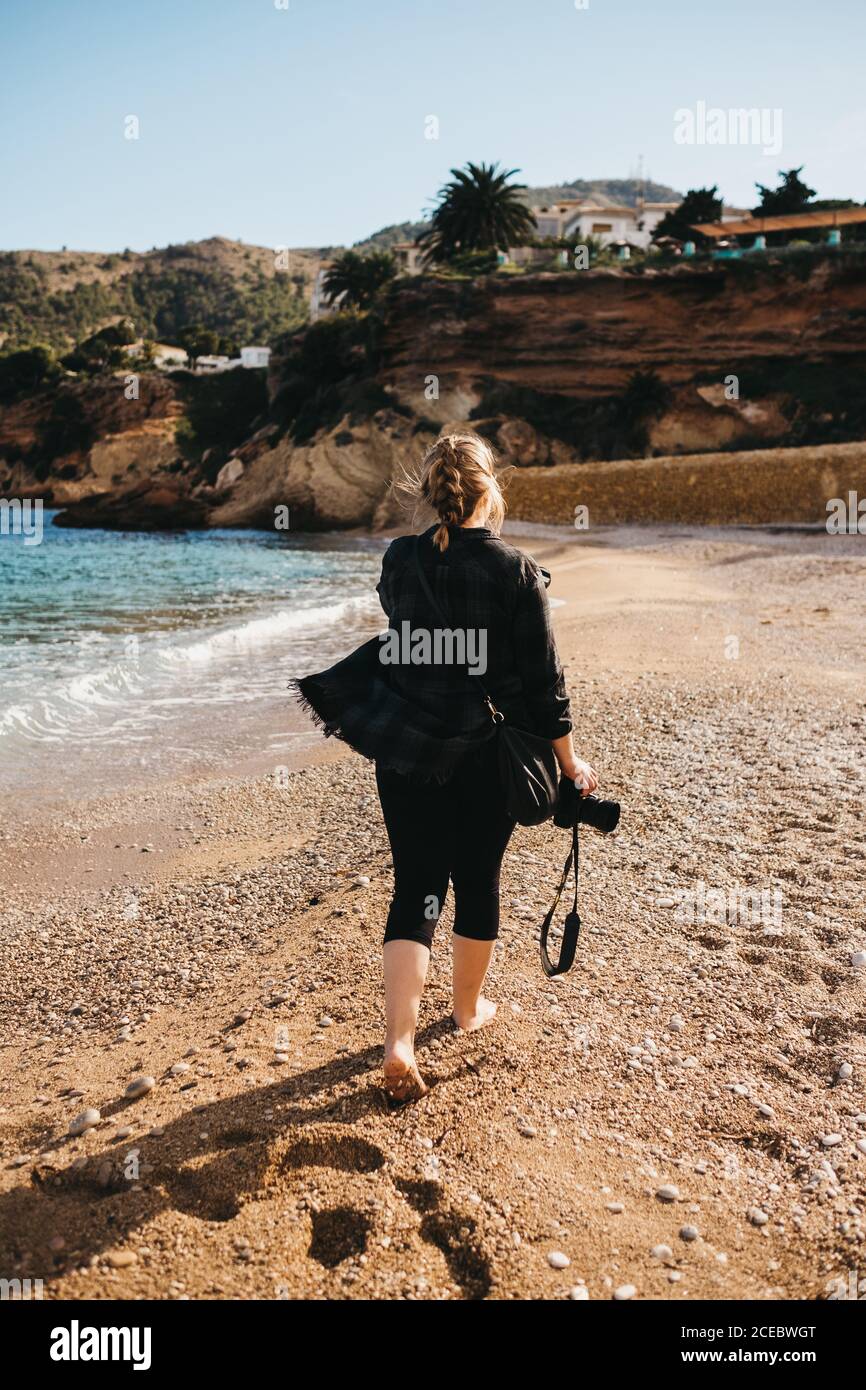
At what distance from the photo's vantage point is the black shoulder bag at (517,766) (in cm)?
273

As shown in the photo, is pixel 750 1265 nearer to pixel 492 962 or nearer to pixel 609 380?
pixel 492 962

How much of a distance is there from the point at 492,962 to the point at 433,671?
4.66 feet

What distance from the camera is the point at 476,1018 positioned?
3.20m

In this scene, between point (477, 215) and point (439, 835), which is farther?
point (477, 215)

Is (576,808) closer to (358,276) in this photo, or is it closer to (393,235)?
(358,276)

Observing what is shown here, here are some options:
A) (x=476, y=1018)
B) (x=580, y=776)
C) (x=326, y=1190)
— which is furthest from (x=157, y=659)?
(x=326, y=1190)

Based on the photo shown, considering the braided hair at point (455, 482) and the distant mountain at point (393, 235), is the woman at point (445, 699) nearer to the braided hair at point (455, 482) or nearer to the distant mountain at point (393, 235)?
the braided hair at point (455, 482)

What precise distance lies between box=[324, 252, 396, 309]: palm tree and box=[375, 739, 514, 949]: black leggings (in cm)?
5016

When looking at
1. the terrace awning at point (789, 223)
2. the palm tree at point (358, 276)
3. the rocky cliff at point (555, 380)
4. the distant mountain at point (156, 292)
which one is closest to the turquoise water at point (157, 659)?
the rocky cliff at point (555, 380)

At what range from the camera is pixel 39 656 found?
37.5 ft

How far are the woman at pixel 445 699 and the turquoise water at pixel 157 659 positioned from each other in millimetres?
4443

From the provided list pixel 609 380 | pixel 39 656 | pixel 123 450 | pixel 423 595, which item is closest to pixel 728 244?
pixel 609 380

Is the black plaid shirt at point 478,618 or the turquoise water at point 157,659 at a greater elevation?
the black plaid shirt at point 478,618

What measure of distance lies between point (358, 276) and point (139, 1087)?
2044 inches
